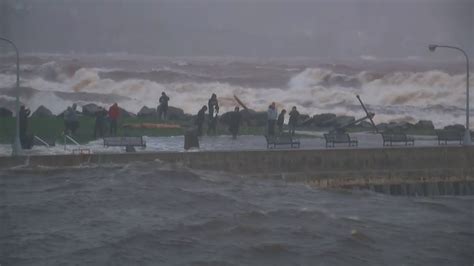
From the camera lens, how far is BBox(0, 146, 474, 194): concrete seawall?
18.0 m

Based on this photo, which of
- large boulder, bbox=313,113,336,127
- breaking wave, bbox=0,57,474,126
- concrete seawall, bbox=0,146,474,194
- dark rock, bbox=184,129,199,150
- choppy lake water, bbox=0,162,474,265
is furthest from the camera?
breaking wave, bbox=0,57,474,126

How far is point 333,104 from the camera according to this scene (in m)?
48.8

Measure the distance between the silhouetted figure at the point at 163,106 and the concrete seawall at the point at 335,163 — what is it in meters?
9.89

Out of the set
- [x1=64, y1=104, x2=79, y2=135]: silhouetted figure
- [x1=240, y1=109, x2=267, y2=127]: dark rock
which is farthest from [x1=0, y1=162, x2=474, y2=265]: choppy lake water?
[x1=240, y1=109, x2=267, y2=127]: dark rock

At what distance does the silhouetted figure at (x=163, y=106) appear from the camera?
28219mm

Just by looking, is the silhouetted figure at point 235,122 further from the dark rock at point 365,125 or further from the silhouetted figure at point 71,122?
the dark rock at point 365,125

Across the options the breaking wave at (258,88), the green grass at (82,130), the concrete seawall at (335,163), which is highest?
the breaking wave at (258,88)


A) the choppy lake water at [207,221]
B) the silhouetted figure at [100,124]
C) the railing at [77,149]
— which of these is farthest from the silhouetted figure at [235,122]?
the choppy lake water at [207,221]

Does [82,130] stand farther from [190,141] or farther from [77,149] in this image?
[190,141]

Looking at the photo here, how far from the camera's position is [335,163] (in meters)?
19.2

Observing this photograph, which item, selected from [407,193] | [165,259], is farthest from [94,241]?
[407,193]

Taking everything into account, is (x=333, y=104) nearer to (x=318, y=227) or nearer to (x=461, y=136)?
(x=461, y=136)

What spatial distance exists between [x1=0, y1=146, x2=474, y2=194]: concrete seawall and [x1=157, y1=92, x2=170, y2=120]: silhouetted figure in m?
9.89

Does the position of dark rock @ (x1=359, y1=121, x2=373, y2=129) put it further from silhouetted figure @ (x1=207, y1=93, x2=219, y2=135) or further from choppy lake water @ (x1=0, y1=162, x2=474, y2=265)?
choppy lake water @ (x1=0, y1=162, x2=474, y2=265)
